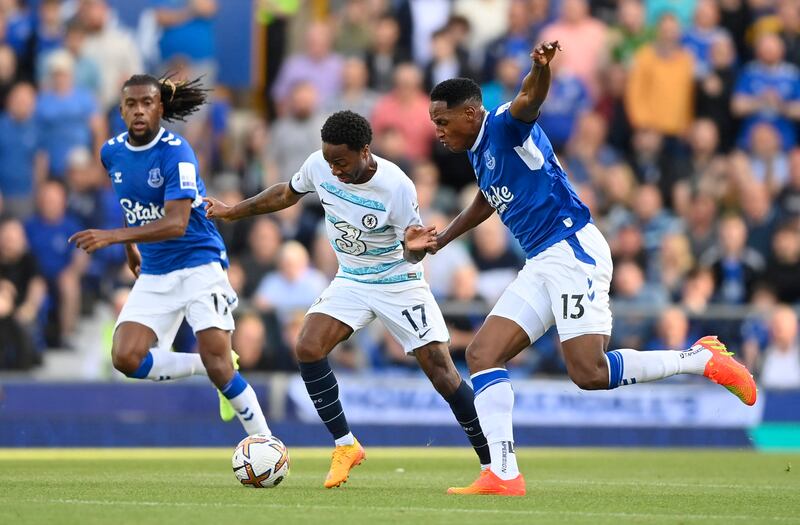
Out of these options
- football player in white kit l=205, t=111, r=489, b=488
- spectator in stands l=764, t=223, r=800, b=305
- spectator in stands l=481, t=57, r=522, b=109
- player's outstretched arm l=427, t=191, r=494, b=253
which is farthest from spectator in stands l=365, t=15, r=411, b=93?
player's outstretched arm l=427, t=191, r=494, b=253

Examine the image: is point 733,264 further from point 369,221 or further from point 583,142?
point 369,221

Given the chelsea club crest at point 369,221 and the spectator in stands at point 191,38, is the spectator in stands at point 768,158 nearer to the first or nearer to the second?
the spectator in stands at point 191,38

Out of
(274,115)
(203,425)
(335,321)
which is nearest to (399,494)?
(335,321)

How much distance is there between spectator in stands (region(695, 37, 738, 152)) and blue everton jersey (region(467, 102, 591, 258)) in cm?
1013

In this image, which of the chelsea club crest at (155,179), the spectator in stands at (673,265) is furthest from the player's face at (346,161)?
the spectator in stands at (673,265)

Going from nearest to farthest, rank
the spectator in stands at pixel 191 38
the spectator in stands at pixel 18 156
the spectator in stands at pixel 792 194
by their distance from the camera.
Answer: the spectator in stands at pixel 792 194, the spectator in stands at pixel 18 156, the spectator in stands at pixel 191 38

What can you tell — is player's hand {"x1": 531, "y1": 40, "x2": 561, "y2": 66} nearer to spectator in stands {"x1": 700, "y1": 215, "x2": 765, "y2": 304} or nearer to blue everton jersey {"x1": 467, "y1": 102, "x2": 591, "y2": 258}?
blue everton jersey {"x1": 467, "y1": 102, "x2": 591, "y2": 258}

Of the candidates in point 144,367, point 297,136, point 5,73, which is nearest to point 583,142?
point 297,136

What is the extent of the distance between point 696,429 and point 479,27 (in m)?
6.76

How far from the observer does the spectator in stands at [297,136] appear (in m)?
19.5

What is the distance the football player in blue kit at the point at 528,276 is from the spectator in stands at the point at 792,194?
8915 mm

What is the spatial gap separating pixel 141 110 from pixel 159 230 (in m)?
1.04

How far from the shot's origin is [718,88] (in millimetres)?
19953

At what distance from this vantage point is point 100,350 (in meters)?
17.2
